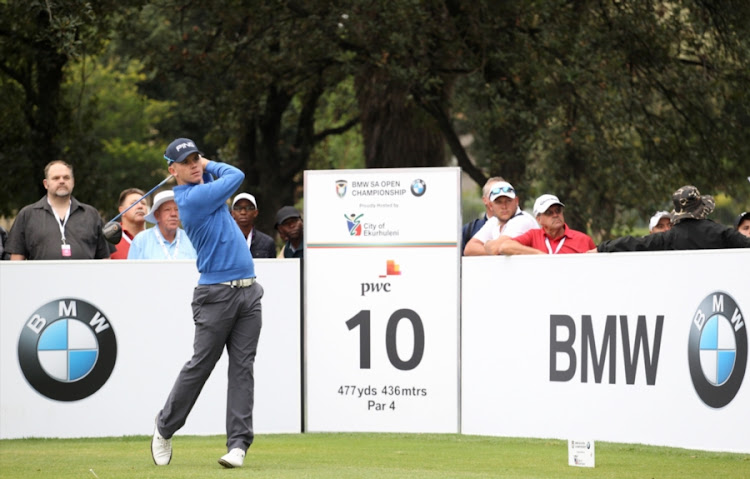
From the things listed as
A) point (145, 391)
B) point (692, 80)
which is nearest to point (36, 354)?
point (145, 391)

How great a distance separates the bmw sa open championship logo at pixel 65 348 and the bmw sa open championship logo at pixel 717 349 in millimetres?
4523

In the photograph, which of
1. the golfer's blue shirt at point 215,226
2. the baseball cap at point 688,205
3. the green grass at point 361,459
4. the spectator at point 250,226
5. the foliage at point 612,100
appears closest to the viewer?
the green grass at point 361,459

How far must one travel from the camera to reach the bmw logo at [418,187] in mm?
10234

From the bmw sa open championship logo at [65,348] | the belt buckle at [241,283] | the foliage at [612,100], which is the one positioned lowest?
the bmw sa open championship logo at [65,348]

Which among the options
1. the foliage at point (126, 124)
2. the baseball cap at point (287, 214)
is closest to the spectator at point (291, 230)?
the baseball cap at point (287, 214)

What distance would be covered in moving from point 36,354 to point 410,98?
334 inches

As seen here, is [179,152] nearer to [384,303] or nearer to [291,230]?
[384,303]

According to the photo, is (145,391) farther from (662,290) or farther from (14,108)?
Answer: (14,108)

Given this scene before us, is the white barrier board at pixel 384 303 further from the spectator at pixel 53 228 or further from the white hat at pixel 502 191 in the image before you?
the spectator at pixel 53 228

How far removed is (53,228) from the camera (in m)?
10.4

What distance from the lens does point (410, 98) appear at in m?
17.3

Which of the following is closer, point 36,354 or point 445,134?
point 36,354

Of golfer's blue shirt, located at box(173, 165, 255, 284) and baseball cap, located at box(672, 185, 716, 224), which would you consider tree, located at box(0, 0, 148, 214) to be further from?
baseball cap, located at box(672, 185, 716, 224)

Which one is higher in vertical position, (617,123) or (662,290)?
(617,123)
